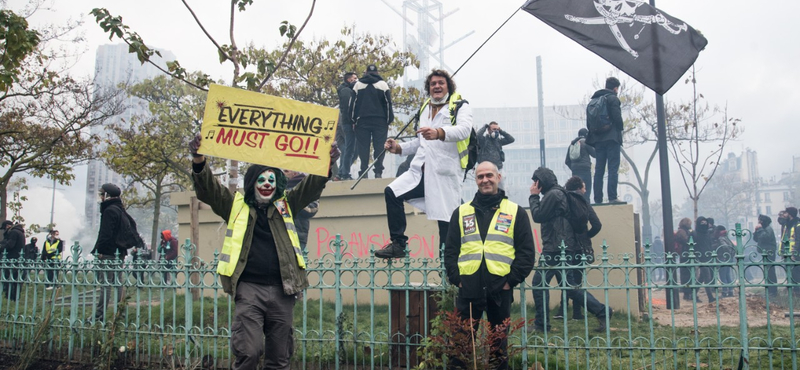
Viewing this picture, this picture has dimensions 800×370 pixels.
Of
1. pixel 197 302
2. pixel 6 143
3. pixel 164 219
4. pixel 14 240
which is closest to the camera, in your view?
pixel 197 302

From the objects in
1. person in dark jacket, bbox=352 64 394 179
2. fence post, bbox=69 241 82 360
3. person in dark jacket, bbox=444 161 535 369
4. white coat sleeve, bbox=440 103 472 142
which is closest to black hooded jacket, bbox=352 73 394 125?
person in dark jacket, bbox=352 64 394 179

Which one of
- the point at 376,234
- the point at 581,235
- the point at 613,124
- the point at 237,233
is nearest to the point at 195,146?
the point at 237,233

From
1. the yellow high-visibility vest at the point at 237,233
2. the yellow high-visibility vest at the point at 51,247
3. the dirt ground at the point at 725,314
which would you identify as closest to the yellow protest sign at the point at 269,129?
the yellow high-visibility vest at the point at 237,233

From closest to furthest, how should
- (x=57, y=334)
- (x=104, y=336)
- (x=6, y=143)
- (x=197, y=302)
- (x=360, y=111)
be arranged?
(x=104, y=336)
(x=57, y=334)
(x=197, y=302)
(x=360, y=111)
(x=6, y=143)

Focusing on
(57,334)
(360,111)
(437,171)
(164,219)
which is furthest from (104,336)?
(164,219)

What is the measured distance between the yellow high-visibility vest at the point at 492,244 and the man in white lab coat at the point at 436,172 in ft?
3.67

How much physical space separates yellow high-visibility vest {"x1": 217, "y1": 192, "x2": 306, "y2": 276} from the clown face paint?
96 mm

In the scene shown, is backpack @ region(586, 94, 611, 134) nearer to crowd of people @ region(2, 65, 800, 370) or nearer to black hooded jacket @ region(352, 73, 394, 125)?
crowd of people @ region(2, 65, 800, 370)

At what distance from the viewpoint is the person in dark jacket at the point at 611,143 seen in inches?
388

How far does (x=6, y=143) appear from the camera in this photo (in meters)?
17.1

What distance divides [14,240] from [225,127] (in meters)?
10.3

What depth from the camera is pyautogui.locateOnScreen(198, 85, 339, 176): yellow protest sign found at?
4.89 metres

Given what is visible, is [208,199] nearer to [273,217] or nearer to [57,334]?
[273,217]

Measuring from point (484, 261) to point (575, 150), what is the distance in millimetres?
6716
